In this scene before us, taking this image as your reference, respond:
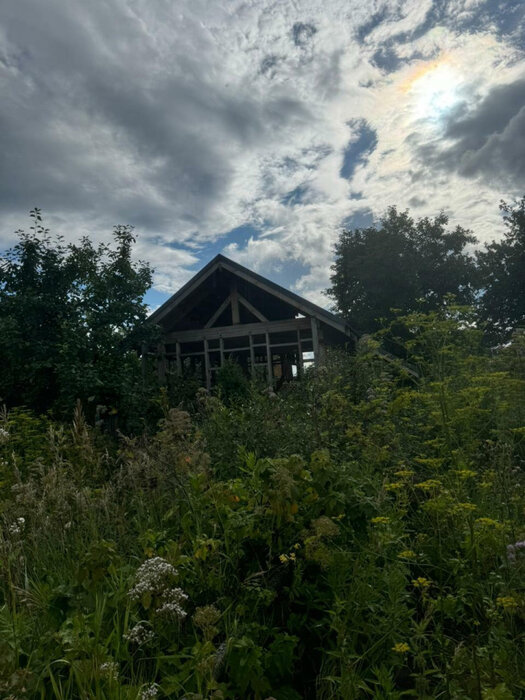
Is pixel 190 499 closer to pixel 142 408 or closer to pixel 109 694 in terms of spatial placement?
pixel 109 694

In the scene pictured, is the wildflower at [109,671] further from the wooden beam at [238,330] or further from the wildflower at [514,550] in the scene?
the wooden beam at [238,330]

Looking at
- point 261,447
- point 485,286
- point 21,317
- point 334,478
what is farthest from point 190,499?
point 485,286

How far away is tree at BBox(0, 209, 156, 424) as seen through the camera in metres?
10.8

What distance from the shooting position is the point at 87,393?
10.8 m

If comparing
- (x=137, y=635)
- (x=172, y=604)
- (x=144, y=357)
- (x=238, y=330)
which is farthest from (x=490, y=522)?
(x=144, y=357)

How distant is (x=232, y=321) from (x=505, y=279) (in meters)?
22.0

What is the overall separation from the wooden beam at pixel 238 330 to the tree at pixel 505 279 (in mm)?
19748

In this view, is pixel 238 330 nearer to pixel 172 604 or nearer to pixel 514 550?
pixel 514 550

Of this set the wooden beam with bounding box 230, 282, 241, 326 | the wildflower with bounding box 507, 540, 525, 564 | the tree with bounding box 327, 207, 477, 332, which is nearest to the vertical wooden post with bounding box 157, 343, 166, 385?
the wooden beam with bounding box 230, 282, 241, 326

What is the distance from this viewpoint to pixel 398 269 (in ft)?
96.5

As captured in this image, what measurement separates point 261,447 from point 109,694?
2.69 metres

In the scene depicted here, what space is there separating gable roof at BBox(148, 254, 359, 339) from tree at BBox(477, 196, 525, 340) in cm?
1973

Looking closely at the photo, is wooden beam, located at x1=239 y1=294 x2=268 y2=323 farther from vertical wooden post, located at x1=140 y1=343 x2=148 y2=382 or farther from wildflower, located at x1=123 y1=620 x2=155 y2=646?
wildflower, located at x1=123 y1=620 x2=155 y2=646

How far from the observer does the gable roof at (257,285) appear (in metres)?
12.7
